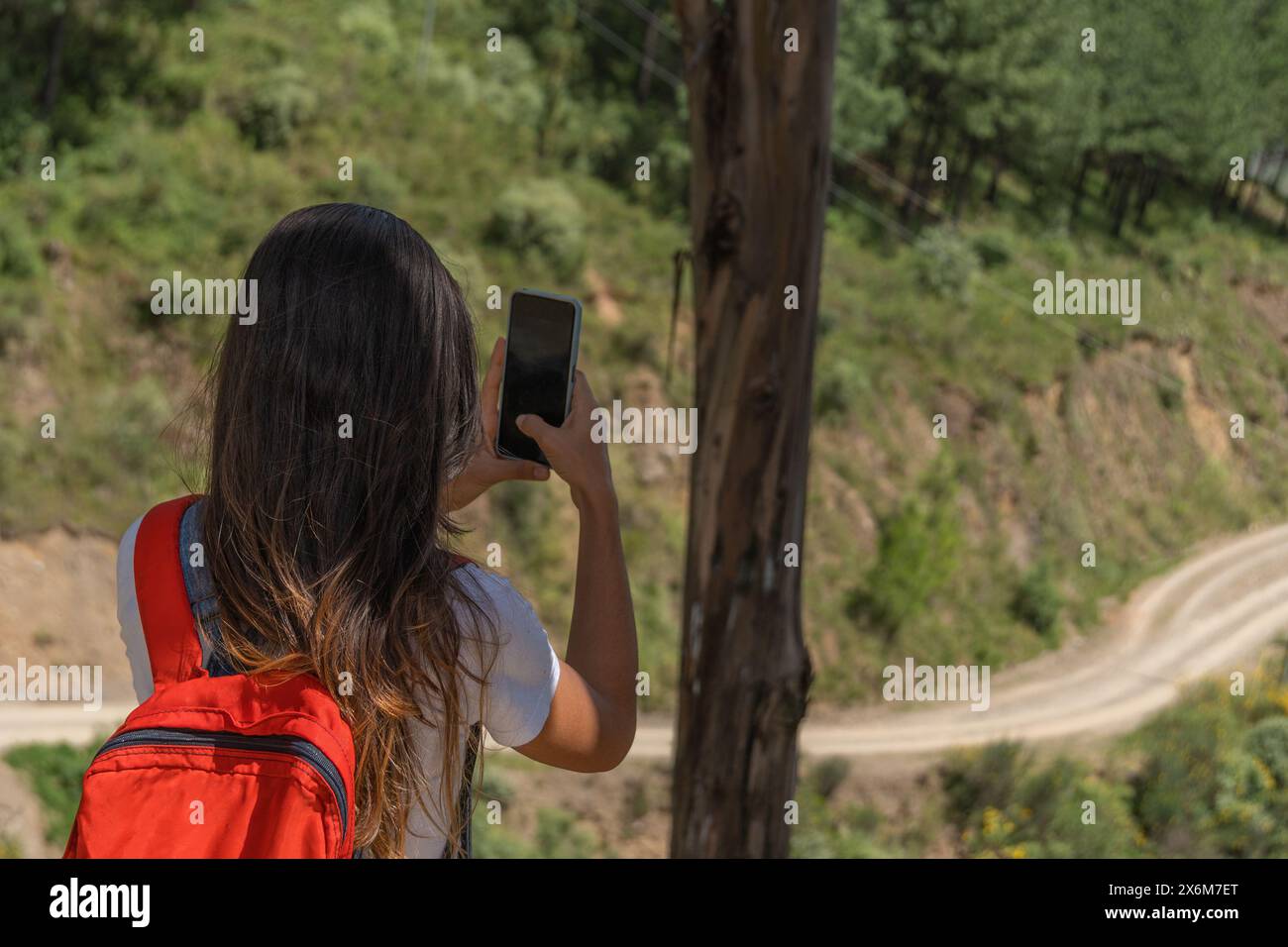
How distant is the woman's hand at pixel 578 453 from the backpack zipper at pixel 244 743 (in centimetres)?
55

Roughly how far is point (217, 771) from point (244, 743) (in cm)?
4

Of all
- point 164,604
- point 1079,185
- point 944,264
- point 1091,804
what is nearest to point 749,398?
point 164,604

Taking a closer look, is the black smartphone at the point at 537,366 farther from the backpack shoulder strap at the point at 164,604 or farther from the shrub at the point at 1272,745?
the shrub at the point at 1272,745

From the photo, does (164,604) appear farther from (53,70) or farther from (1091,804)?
(53,70)

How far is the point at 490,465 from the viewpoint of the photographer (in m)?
1.94

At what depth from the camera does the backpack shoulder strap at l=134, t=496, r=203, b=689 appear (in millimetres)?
1455

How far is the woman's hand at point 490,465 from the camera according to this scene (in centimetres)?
193

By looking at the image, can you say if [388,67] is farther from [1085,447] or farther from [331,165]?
[1085,447]

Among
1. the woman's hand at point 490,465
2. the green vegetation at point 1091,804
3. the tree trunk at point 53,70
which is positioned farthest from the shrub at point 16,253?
the woman's hand at point 490,465

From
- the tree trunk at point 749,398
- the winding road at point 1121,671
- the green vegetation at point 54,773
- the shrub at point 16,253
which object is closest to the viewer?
the tree trunk at point 749,398

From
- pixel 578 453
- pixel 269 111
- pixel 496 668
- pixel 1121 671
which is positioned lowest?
pixel 496 668

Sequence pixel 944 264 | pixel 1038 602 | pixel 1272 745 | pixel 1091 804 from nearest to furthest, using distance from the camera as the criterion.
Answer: pixel 1091 804 < pixel 1272 745 < pixel 1038 602 < pixel 944 264

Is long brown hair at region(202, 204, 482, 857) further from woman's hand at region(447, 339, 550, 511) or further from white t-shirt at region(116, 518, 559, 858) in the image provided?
woman's hand at region(447, 339, 550, 511)

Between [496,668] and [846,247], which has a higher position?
[846,247]
